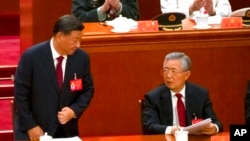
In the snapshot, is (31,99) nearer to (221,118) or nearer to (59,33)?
(59,33)

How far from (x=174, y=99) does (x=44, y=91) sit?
95cm

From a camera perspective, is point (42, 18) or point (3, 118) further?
point (42, 18)

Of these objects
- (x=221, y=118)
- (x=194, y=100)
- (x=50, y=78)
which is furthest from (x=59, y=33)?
(x=221, y=118)

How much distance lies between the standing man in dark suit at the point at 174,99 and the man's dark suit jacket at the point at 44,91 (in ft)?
1.66

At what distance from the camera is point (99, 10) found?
773cm

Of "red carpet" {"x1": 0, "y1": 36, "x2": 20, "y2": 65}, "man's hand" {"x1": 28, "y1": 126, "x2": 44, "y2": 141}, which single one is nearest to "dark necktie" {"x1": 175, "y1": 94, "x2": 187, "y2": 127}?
"man's hand" {"x1": 28, "y1": 126, "x2": 44, "y2": 141}

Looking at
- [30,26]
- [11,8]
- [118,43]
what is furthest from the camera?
[11,8]

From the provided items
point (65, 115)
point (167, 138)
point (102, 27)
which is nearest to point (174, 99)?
point (167, 138)

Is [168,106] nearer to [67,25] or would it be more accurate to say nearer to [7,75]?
[67,25]

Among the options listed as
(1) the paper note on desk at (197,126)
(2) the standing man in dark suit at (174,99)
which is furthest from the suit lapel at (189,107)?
(1) the paper note on desk at (197,126)

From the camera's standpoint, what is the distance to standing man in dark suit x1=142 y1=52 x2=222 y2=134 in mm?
5668

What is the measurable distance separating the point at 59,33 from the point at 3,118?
2.54 metres

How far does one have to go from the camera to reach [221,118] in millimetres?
6996

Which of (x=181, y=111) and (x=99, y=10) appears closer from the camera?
(x=181, y=111)
